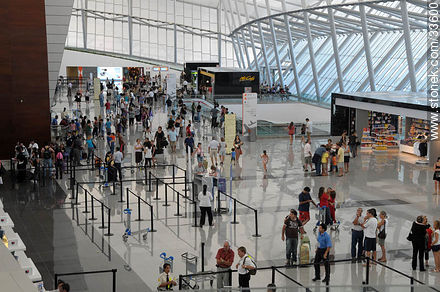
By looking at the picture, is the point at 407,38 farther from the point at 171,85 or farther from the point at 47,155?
the point at 171,85

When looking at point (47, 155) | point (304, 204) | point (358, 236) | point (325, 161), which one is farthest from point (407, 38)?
point (358, 236)

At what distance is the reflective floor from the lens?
13.7m

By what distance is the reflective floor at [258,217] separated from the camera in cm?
1370

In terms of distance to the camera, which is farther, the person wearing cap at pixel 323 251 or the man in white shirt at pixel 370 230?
the man in white shirt at pixel 370 230

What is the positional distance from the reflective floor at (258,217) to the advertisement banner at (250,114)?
14.9 ft

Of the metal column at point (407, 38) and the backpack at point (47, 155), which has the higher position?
the metal column at point (407, 38)

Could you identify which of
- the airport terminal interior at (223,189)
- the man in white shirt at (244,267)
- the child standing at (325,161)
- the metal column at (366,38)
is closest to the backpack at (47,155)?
the airport terminal interior at (223,189)

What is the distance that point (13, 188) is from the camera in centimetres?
2212

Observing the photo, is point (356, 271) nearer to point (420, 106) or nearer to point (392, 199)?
point (392, 199)

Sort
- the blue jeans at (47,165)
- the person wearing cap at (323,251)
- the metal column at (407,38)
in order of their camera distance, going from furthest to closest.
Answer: the metal column at (407,38), the blue jeans at (47,165), the person wearing cap at (323,251)

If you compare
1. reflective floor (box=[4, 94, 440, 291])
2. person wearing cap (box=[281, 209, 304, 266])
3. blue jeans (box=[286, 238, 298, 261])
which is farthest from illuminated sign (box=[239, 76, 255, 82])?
blue jeans (box=[286, 238, 298, 261])

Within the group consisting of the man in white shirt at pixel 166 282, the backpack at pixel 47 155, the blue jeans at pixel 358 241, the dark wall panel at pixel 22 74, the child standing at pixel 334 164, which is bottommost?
the man in white shirt at pixel 166 282

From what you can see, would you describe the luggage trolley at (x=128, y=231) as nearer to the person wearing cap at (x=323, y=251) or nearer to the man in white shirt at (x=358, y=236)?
the person wearing cap at (x=323, y=251)

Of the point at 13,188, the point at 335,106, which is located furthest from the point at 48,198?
the point at 335,106
